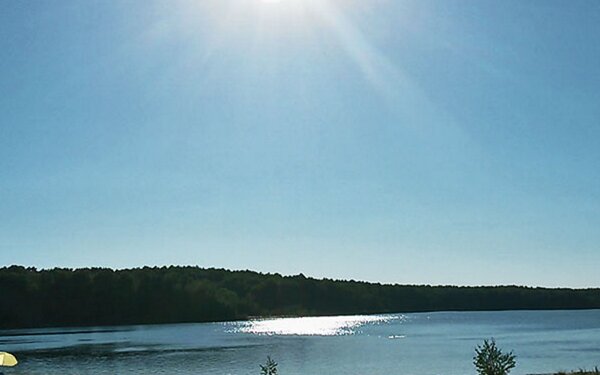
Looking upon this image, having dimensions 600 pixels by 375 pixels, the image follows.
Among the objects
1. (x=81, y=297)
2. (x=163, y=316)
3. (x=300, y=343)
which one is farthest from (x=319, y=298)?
(x=300, y=343)

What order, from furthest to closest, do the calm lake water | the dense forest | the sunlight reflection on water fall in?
the dense forest < the sunlight reflection on water < the calm lake water

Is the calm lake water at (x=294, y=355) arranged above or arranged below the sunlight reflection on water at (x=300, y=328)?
below

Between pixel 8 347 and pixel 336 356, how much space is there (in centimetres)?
3656

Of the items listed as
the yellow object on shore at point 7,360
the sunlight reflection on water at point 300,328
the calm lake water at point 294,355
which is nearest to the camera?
the yellow object on shore at point 7,360

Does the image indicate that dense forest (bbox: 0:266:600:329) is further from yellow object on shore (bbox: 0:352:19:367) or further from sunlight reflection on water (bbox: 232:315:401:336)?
yellow object on shore (bbox: 0:352:19:367)

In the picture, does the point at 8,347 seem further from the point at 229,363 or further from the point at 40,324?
the point at 40,324

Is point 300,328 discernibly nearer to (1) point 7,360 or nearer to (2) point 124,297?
(2) point 124,297

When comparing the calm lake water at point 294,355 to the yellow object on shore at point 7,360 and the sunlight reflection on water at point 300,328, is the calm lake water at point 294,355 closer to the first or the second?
the sunlight reflection on water at point 300,328

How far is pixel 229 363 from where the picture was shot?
2403 inches

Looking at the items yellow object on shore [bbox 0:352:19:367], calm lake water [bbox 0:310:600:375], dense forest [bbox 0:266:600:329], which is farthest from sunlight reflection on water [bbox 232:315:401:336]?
yellow object on shore [bbox 0:352:19:367]

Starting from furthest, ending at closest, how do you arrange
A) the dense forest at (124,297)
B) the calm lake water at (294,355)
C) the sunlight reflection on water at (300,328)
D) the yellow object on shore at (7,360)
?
1. the dense forest at (124,297)
2. the sunlight reflection on water at (300,328)
3. the calm lake water at (294,355)
4. the yellow object on shore at (7,360)

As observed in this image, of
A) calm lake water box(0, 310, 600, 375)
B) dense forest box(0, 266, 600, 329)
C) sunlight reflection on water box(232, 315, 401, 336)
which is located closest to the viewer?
calm lake water box(0, 310, 600, 375)

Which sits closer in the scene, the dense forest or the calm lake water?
the calm lake water

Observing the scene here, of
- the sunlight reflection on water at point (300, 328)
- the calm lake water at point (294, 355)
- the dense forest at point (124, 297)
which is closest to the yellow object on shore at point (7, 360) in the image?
the calm lake water at point (294, 355)
